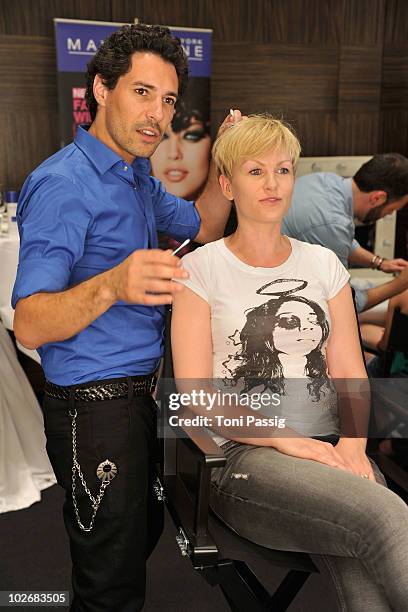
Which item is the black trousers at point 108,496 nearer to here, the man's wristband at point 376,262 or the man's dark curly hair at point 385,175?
the man's wristband at point 376,262

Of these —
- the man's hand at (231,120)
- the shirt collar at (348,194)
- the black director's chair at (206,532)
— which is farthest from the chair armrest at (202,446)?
the shirt collar at (348,194)

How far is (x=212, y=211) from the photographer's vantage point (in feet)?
6.13

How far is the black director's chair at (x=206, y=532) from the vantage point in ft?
4.61

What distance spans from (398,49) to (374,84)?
30cm

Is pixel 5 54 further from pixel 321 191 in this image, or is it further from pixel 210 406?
pixel 210 406

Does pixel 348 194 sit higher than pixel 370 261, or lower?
higher

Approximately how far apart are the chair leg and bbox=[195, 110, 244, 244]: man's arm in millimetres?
968

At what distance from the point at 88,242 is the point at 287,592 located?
1.03m

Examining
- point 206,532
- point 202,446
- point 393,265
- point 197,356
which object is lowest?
point 206,532

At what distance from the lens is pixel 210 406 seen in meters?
1.55

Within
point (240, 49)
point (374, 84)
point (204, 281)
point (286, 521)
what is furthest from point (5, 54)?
point (286, 521)

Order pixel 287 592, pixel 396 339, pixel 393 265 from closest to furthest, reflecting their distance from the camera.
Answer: pixel 287 592, pixel 396 339, pixel 393 265

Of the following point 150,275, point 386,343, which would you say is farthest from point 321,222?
point 150,275

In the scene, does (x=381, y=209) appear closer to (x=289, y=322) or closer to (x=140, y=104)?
(x=289, y=322)
